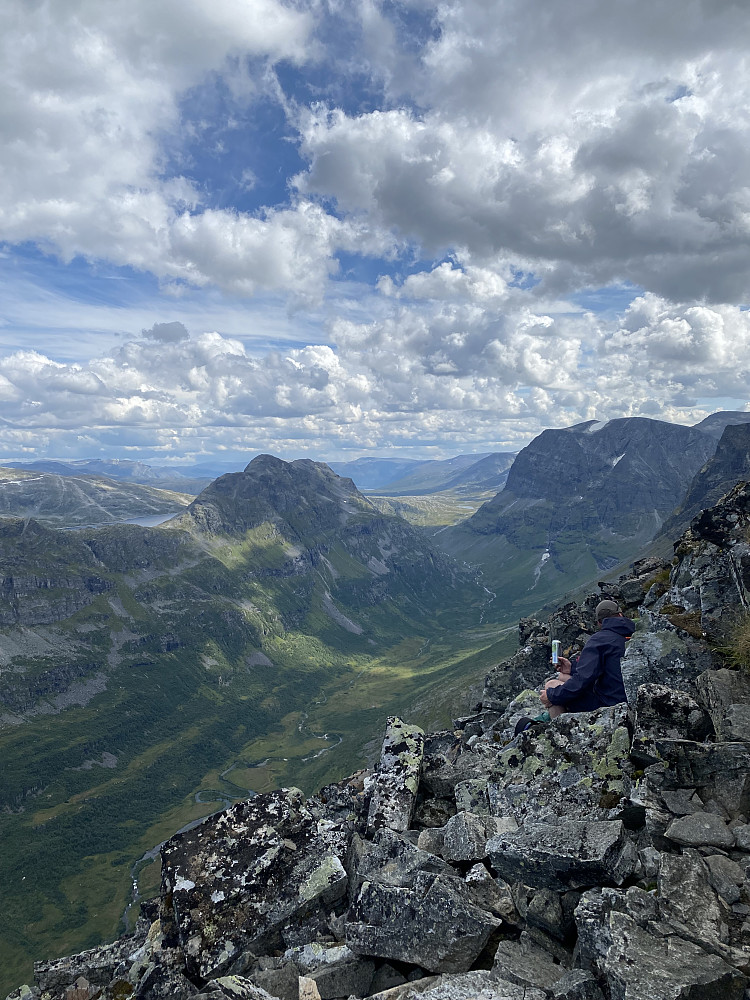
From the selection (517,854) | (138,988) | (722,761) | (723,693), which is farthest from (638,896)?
(138,988)

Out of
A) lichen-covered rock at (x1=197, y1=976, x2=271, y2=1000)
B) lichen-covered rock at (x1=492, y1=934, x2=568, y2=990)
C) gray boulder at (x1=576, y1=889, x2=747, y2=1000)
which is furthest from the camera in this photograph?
lichen-covered rock at (x1=197, y1=976, x2=271, y2=1000)

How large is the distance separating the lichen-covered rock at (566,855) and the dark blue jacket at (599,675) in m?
8.40

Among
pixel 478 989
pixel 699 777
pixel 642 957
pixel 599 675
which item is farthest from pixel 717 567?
pixel 478 989

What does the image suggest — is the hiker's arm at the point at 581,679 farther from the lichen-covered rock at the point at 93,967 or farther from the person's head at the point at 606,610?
the lichen-covered rock at the point at 93,967

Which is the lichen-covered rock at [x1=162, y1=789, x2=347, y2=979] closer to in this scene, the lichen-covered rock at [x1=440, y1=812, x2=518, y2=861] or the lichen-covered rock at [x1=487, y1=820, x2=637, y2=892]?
the lichen-covered rock at [x1=440, y1=812, x2=518, y2=861]

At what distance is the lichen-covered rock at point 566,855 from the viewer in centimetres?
1042

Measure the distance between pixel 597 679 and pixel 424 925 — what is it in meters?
12.4

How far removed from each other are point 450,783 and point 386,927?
8.21 meters

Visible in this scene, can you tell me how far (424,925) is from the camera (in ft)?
34.7

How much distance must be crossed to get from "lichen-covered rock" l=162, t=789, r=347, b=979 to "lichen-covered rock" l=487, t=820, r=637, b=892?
5.26 metres

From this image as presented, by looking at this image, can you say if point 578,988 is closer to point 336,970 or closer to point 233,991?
point 336,970

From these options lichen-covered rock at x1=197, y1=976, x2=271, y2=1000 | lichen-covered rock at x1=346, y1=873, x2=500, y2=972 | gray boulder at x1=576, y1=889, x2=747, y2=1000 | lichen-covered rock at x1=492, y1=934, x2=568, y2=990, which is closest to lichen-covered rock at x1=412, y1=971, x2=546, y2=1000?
lichen-covered rock at x1=492, y1=934, x2=568, y2=990

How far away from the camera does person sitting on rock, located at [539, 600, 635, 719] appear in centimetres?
1947

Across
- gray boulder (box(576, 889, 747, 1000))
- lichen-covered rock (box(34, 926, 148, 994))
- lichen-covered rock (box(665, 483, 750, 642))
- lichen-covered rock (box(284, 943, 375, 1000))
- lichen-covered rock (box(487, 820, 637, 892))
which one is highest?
lichen-covered rock (box(665, 483, 750, 642))
